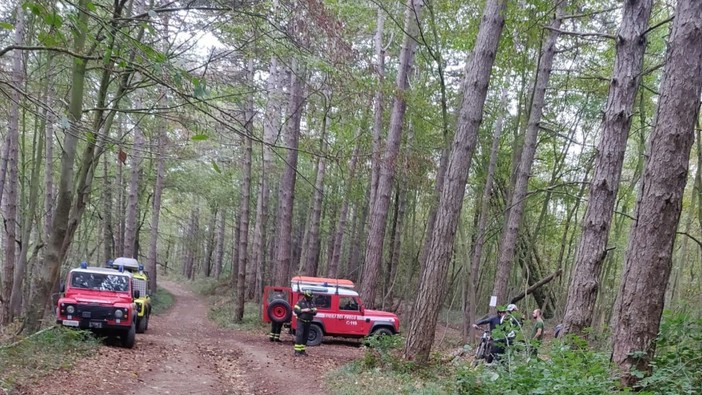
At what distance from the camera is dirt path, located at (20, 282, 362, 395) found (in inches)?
298

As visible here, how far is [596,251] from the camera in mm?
6285

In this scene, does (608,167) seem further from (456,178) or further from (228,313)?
(228,313)

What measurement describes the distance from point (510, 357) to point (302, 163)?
21541 mm

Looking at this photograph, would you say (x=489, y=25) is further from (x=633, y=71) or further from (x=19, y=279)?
(x=19, y=279)

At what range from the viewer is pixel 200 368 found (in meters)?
9.64

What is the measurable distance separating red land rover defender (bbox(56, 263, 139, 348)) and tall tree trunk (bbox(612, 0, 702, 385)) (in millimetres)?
9876

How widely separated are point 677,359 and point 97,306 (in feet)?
35.1

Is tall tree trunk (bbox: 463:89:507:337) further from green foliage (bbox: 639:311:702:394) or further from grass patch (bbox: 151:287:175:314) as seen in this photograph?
grass patch (bbox: 151:287:175:314)

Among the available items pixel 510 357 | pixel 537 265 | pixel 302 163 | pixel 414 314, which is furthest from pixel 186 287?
pixel 510 357

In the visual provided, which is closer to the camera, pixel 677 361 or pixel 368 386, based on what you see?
pixel 677 361

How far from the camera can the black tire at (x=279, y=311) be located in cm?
1323

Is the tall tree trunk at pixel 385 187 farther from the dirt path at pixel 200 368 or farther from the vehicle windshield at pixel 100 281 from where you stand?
the vehicle windshield at pixel 100 281

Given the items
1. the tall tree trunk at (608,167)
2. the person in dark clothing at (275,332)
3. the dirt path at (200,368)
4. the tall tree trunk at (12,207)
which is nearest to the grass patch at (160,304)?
the dirt path at (200,368)

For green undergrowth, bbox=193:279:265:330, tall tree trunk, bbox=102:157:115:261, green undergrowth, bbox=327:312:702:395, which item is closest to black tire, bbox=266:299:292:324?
green undergrowth, bbox=193:279:265:330
